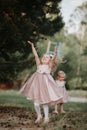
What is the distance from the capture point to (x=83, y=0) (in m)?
17.0

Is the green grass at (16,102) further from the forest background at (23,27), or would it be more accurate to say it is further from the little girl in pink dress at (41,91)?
the little girl in pink dress at (41,91)

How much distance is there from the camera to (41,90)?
21.9ft

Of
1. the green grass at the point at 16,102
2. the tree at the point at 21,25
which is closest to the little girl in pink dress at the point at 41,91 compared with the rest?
the tree at the point at 21,25

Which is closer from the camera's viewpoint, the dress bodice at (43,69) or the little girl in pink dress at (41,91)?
the little girl in pink dress at (41,91)

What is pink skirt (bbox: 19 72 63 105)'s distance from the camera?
6627mm

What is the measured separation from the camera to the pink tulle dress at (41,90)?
6629mm

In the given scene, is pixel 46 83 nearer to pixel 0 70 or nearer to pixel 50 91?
pixel 50 91

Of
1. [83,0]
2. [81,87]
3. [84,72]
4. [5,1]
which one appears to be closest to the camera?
[5,1]

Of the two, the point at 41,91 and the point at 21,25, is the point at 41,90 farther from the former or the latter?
the point at 21,25

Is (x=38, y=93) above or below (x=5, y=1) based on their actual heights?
below

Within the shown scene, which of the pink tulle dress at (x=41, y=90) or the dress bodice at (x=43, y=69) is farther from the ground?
the dress bodice at (x=43, y=69)

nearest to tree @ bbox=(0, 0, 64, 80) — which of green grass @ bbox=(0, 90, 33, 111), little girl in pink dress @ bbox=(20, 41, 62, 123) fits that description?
green grass @ bbox=(0, 90, 33, 111)

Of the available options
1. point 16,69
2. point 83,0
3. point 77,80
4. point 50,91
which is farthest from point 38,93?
point 77,80

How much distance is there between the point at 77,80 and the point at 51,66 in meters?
12.0
